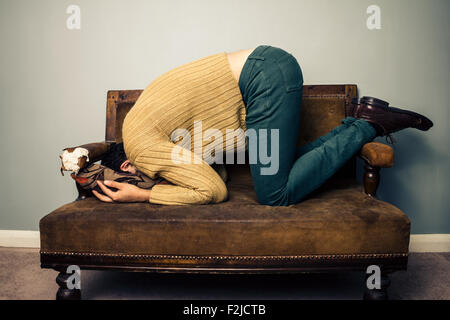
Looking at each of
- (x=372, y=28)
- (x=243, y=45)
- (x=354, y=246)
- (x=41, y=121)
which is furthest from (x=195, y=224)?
(x=372, y=28)

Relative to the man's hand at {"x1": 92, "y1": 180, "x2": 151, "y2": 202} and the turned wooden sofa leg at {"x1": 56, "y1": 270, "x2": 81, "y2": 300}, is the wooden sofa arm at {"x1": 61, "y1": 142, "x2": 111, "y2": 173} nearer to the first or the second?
the man's hand at {"x1": 92, "y1": 180, "x2": 151, "y2": 202}

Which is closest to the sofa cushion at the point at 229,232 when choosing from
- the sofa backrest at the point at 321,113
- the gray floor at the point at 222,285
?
the gray floor at the point at 222,285

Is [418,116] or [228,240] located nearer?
[228,240]

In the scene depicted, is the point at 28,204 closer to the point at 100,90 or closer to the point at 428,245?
the point at 100,90

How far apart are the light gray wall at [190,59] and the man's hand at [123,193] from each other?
85 centimetres

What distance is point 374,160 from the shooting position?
137 centimetres

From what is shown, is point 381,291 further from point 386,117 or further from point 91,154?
point 91,154

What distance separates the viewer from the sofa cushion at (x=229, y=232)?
124 cm

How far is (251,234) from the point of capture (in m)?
1.24

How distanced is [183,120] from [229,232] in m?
0.52

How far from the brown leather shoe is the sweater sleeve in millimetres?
730

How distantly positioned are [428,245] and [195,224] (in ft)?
5.45

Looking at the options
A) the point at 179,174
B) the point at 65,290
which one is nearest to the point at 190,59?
the point at 179,174

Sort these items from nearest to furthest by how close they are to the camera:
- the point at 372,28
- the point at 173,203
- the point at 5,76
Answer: the point at 173,203
the point at 372,28
the point at 5,76
